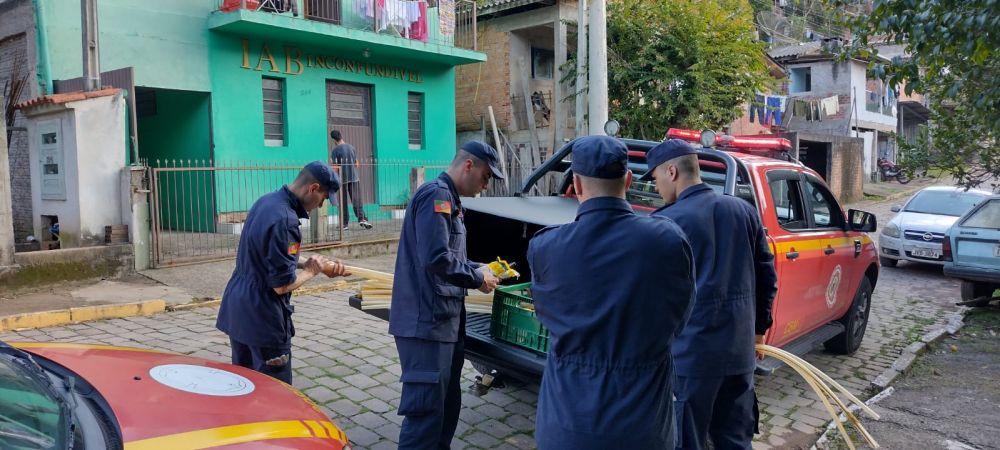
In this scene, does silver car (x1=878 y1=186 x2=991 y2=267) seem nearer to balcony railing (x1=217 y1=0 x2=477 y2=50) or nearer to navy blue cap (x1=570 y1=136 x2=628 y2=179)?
balcony railing (x1=217 y1=0 x2=477 y2=50)

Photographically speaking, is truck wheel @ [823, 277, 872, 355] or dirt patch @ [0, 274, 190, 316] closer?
truck wheel @ [823, 277, 872, 355]

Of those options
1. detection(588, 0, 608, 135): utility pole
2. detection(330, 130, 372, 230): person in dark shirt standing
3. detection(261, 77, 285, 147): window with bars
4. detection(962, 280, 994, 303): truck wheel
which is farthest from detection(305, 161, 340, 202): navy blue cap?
detection(261, 77, 285, 147): window with bars

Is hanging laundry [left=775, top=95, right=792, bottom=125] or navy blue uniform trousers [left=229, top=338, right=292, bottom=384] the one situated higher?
hanging laundry [left=775, top=95, right=792, bottom=125]

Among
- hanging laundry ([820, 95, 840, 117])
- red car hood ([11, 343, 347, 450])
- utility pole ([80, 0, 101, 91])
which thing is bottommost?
red car hood ([11, 343, 347, 450])

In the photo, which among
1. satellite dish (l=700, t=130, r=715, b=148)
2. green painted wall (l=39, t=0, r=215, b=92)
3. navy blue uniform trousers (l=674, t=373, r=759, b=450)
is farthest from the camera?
green painted wall (l=39, t=0, r=215, b=92)

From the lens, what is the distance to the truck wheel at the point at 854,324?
20.7 feet

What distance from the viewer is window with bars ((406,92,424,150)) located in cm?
1581

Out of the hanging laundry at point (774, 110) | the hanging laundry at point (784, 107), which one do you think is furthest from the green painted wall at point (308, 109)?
the hanging laundry at point (784, 107)

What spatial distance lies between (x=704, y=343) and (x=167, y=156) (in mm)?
12231

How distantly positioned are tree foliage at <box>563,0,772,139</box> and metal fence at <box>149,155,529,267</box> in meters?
5.33

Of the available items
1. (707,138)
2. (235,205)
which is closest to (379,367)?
(707,138)

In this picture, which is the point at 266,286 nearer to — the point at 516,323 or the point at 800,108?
the point at 516,323

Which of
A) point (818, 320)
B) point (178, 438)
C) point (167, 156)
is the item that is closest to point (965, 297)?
point (818, 320)

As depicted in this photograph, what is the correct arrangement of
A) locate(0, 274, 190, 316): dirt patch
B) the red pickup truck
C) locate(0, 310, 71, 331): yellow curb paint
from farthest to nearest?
1. locate(0, 274, 190, 316): dirt patch
2. locate(0, 310, 71, 331): yellow curb paint
3. the red pickup truck
